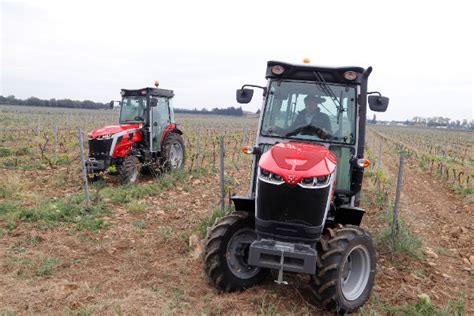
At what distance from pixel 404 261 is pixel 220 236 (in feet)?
8.84

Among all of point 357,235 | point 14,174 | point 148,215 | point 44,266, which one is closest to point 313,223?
point 357,235

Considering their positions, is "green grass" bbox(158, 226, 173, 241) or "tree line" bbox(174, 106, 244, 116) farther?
"tree line" bbox(174, 106, 244, 116)

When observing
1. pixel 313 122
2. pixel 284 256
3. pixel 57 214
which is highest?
pixel 313 122

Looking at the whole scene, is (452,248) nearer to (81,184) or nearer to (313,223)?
(313,223)

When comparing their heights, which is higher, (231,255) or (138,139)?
(138,139)

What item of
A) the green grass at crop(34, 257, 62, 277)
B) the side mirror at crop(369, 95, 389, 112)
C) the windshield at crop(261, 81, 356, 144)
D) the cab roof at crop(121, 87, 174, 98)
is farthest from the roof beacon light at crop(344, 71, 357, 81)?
the cab roof at crop(121, 87, 174, 98)

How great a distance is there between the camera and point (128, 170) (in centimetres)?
914

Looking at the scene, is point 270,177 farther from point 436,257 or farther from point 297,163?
point 436,257

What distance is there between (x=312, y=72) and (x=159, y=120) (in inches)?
255

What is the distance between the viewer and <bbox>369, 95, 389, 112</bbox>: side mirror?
453cm

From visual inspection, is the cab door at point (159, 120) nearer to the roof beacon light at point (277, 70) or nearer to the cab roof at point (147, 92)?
the cab roof at point (147, 92)

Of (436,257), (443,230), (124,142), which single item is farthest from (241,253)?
(124,142)

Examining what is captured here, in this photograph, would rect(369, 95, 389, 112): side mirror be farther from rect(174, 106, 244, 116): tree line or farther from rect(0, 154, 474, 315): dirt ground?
rect(174, 106, 244, 116): tree line

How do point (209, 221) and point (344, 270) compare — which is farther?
point (209, 221)
